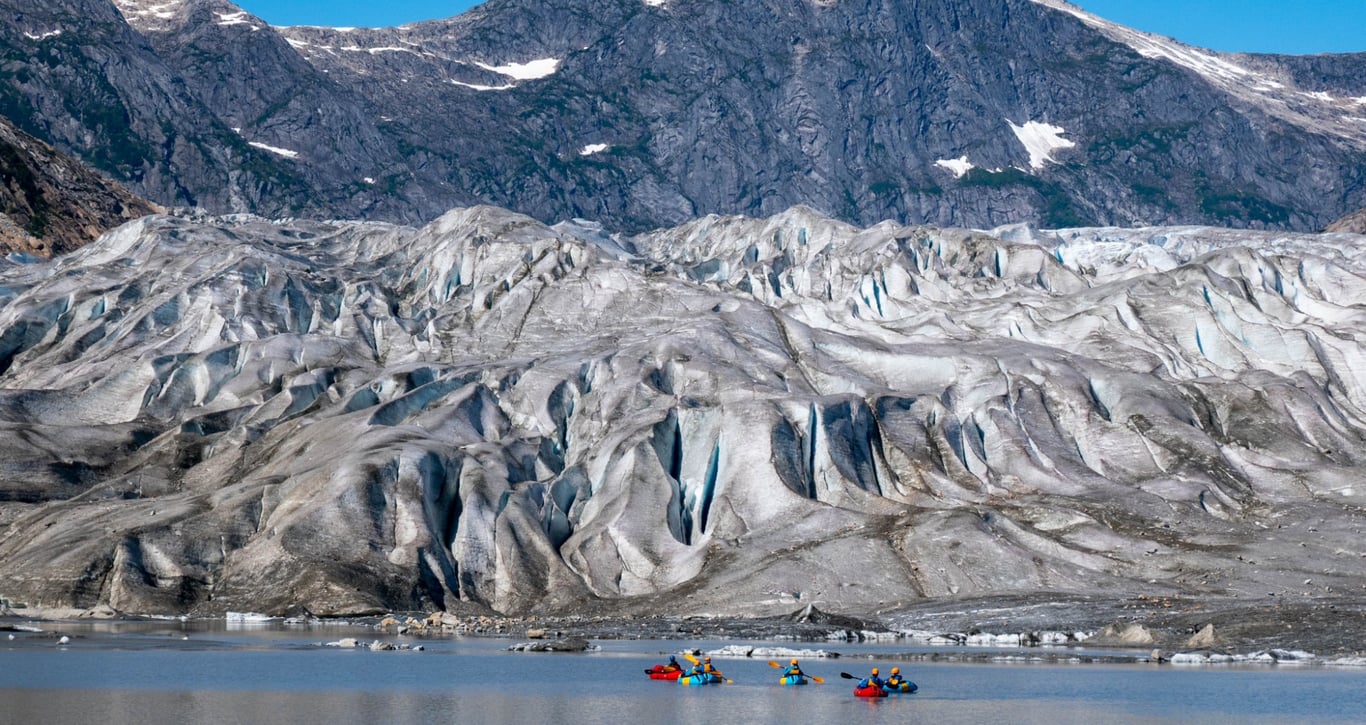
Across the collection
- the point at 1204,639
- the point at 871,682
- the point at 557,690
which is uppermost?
the point at 1204,639

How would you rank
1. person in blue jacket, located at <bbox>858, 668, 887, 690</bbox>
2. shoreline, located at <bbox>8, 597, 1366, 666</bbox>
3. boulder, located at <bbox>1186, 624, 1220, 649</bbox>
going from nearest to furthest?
person in blue jacket, located at <bbox>858, 668, 887, 690</bbox> → shoreline, located at <bbox>8, 597, 1366, 666</bbox> → boulder, located at <bbox>1186, 624, 1220, 649</bbox>

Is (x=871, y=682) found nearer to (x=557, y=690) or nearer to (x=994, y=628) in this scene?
(x=557, y=690)

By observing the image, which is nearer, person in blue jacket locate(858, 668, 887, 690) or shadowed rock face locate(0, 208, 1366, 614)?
person in blue jacket locate(858, 668, 887, 690)

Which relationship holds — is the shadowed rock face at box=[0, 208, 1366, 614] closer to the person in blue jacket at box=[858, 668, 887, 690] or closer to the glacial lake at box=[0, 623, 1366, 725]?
the glacial lake at box=[0, 623, 1366, 725]

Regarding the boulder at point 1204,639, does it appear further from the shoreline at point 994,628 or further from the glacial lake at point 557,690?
the glacial lake at point 557,690

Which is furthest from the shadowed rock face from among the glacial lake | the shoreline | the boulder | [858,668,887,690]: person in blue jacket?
[858,668,887,690]: person in blue jacket

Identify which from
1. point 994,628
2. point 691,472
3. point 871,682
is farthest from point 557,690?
point 691,472

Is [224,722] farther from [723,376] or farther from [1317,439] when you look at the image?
[1317,439]

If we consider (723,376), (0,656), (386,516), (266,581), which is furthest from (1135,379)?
(0,656)
